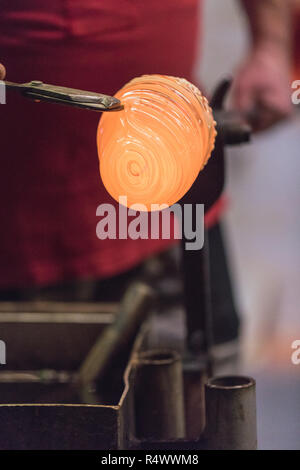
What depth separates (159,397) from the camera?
1.22ft

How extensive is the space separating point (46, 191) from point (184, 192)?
0.32 metres

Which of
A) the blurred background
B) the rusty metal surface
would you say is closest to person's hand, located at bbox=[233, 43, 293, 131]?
the blurred background

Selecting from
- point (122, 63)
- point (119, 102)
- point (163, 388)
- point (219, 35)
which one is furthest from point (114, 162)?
point (219, 35)

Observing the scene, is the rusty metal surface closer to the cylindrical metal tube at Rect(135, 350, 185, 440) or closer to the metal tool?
the cylindrical metal tube at Rect(135, 350, 185, 440)

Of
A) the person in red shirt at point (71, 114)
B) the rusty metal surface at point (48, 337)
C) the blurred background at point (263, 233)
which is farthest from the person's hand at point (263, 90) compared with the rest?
the rusty metal surface at point (48, 337)

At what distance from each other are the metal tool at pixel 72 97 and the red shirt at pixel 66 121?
4.9 inches

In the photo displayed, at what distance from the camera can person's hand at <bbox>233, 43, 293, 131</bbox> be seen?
0.61 metres

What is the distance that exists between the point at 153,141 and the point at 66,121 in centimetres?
29

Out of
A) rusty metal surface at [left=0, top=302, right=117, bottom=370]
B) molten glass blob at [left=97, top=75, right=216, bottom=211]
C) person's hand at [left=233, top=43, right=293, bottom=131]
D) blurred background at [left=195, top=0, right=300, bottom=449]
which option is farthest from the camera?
blurred background at [left=195, top=0, right=300, bottom=449]

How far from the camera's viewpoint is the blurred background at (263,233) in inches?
29.0

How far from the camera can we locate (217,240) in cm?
74

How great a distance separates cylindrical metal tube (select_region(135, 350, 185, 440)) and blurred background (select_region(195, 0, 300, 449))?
0.17ft
